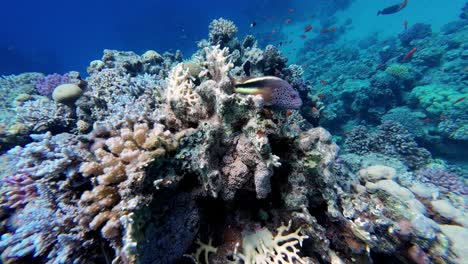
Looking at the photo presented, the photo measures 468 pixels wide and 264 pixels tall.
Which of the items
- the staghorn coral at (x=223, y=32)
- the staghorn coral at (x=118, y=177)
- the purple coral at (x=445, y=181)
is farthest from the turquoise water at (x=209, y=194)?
the staghorn coral at (x=223, y=32)

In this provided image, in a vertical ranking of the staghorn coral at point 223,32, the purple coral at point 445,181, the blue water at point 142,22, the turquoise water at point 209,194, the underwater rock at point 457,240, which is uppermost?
the blue water at point 142,22

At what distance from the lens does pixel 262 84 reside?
2.30 m

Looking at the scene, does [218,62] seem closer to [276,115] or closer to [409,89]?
[276,115]

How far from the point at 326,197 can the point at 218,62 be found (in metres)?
2.01

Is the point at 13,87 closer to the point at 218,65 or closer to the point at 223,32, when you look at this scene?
the point at 223,32

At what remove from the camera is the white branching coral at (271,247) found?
2068mm

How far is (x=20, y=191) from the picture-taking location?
2.21m

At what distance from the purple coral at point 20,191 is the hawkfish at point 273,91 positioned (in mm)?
2515

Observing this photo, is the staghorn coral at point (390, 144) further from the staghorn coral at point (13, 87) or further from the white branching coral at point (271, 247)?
the staghorn coral at point (13, 87)

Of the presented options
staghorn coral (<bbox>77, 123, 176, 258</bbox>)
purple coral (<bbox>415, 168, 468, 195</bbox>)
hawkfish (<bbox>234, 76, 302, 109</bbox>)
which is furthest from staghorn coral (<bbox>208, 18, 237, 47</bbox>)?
purple coral (<bbox>415, 168, 468, 195</bbox>)

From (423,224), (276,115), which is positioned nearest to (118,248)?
(276,115)

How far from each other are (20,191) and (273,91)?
2951 mm

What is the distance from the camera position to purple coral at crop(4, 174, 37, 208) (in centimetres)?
216

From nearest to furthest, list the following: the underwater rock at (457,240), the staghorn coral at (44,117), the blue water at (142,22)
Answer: the underwater rock at (457,240) < the staghorn coral at (44,117) < the blue water at (142,22)
